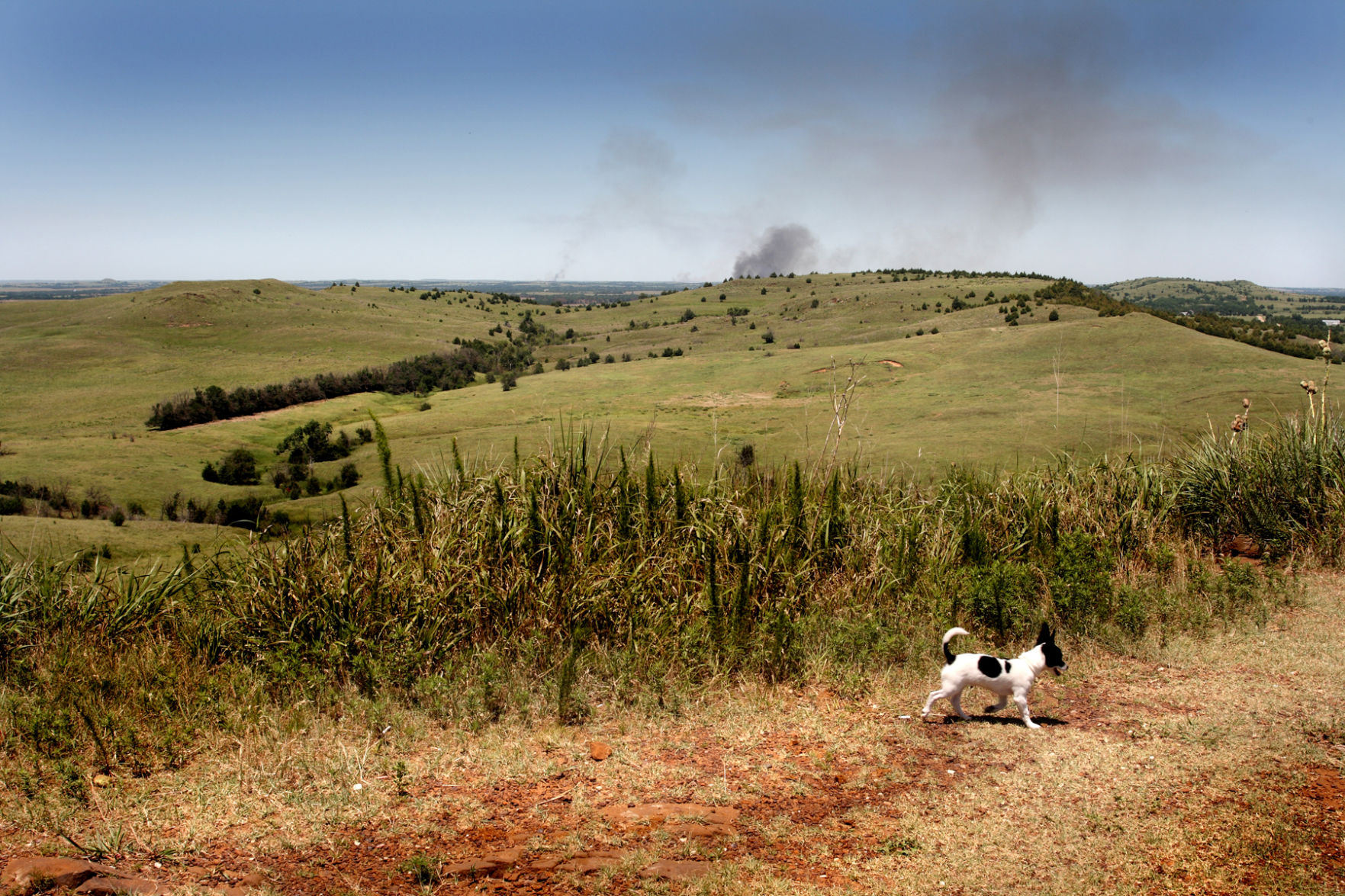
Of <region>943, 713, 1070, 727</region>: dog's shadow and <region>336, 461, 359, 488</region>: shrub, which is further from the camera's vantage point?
<region>336, 461, 359, 488</region>: shrub

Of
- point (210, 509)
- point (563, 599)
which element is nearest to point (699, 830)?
point (563, 599)

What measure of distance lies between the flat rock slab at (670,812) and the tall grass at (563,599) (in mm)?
1005

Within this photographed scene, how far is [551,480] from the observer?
6219 millimetres

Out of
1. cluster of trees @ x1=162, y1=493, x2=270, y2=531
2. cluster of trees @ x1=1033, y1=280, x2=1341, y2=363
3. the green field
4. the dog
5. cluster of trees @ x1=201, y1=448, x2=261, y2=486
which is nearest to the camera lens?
the dog

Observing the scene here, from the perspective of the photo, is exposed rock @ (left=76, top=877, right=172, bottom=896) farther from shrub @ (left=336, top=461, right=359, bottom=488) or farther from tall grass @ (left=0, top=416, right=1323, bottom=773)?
shrub @ (left=336, top=461, right=359, bottom=488)

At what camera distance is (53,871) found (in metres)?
2.83

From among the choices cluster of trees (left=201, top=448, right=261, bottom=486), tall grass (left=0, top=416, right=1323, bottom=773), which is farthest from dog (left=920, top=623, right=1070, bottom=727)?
cluster of trees (left=201, top=448, right=261, bottom=486)

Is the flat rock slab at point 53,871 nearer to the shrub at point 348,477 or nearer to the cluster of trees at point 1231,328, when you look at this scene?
the shrub at point 348,477

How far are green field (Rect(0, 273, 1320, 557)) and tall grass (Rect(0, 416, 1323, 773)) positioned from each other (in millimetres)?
796

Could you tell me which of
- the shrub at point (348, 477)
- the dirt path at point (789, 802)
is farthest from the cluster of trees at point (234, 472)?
the dirt path at point (789, 802)

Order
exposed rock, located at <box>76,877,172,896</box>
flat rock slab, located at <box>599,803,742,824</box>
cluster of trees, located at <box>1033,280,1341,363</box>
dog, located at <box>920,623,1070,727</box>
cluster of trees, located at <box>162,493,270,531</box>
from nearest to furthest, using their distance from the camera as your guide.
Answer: exposed rock, located at <box>76,877,172,896</box> < flat rock slab, located at <box>599,803,742,824</box> < dog, located at <box>920,623,1070,727</box> < cluster of trees, located at <box>162,493,270,531</box> < cluster of trees, located at <box>1033,280,1341,363</box>

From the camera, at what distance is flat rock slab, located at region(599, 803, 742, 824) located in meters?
3.44

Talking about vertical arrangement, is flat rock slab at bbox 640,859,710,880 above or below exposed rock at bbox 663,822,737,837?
above

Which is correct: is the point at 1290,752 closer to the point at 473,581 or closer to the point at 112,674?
the point at 473,581
